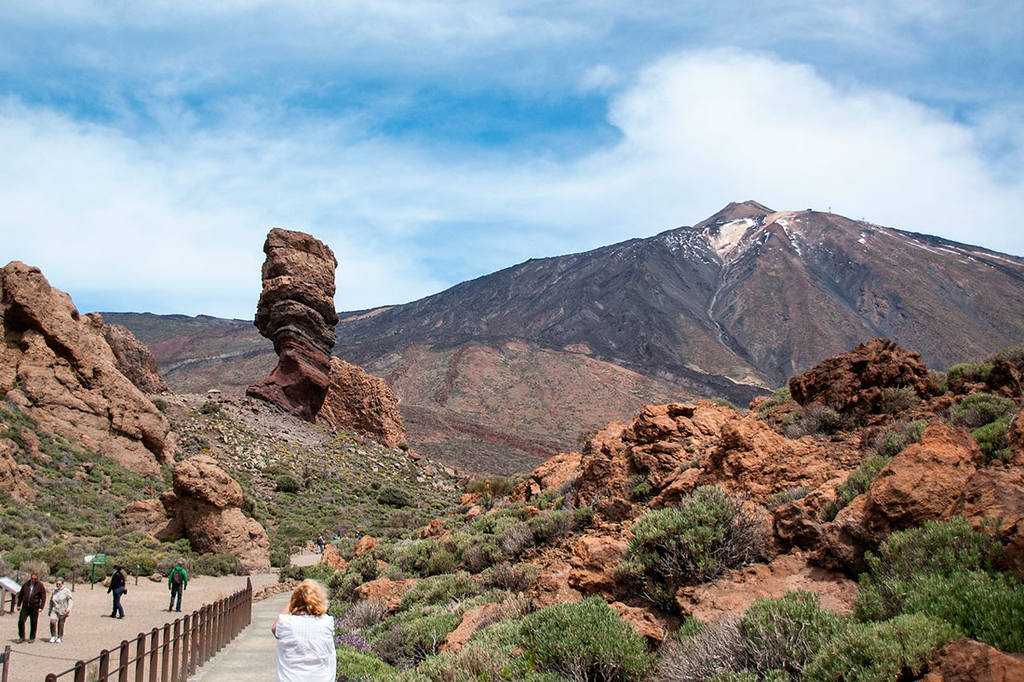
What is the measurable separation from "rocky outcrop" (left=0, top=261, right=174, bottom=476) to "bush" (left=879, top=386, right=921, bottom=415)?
23.4 metres

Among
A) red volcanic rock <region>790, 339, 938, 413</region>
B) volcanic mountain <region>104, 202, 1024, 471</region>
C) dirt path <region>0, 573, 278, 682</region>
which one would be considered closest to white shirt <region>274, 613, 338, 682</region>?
dirt path <region>0, 573, 278, 682</region>

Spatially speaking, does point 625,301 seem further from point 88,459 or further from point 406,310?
point 88,459

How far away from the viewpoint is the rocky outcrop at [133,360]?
32156 mm

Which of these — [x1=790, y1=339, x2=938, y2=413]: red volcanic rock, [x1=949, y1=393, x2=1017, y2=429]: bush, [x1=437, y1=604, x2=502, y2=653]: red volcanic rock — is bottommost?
[x1=437, y1=604, x2=502, y2=653]: red volcanic rock

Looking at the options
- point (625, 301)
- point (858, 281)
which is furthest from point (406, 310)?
point (858, 281)

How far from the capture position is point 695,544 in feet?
19.9

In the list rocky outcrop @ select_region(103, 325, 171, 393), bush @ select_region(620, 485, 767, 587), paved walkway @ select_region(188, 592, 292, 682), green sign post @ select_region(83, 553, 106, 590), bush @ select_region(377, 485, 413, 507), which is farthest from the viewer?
bush @ select_region(377, 485, 413, 507)

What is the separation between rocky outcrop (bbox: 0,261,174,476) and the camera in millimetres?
23500

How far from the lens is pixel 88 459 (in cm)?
2345

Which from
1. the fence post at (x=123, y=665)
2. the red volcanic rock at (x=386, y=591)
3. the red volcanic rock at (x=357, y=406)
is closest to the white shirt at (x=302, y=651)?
the fence post at (x=123, y=665)

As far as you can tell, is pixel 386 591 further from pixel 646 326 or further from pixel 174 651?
pixel 646 326

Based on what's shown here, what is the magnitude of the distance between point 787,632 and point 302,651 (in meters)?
2.86

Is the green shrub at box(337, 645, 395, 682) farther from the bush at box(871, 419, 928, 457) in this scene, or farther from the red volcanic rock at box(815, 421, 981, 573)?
the bush at box(871, 419, 928, 457)

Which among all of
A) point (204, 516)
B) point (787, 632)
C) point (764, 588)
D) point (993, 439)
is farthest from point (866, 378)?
point (204, 516)
